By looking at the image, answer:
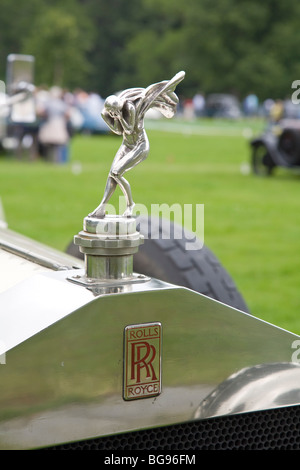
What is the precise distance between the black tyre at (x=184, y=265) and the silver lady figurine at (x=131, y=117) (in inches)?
36.1

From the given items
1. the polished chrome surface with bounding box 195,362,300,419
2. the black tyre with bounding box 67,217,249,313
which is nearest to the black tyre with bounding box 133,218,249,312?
the black tyre with bounding box 67,217,249,313

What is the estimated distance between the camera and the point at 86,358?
3.93 feet

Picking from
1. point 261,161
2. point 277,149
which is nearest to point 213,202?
point 277,149

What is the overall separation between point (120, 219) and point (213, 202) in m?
9.01

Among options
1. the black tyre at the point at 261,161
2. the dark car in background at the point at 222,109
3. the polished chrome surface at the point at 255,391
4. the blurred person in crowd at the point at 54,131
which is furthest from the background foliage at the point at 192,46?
the polished chrome surface at the point at 255,391

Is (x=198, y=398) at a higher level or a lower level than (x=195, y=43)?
lower

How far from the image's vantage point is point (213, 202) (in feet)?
33.6

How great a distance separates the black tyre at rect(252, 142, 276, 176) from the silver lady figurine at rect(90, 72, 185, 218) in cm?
1283

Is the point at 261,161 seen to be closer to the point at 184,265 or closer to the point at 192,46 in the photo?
the point at 184,265

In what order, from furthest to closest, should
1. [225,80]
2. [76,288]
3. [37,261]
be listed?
[225,80] < [37,261] < [76,288]
